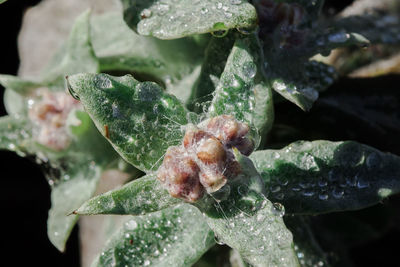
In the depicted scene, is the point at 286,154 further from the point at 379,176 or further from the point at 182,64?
the point at 182,64

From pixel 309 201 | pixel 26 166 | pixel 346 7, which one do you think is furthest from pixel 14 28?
pixel 309 201

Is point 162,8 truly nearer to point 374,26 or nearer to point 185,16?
point 185,16

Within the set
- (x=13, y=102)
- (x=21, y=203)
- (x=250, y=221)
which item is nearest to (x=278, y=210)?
(x=250, y=221)

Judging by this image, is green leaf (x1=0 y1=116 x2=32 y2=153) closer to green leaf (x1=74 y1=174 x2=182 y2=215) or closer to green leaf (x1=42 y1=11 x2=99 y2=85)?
green leaf (x1=42 y1=11 x2=99 y2=85)

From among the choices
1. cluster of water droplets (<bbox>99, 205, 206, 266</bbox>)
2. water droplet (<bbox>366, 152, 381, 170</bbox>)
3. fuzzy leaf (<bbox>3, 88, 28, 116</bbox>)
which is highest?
water droplet (<bbox>366, 152, 381, 170</bbox>)

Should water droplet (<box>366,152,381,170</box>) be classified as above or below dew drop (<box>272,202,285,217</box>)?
below

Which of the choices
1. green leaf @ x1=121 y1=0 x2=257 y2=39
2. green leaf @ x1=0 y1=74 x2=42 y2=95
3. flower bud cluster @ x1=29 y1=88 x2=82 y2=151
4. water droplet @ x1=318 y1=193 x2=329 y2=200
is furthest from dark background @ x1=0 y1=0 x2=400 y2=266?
water droplet @ x1=318 y1=193 x2=329 y2=200
